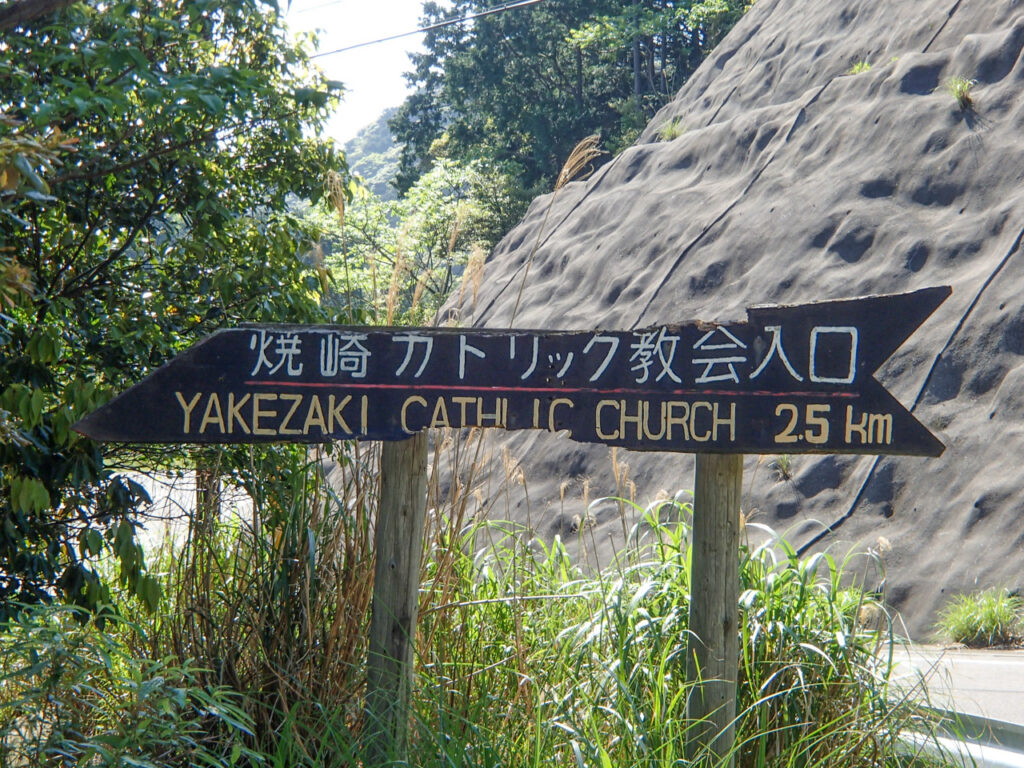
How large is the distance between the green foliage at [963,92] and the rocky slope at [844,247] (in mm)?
51

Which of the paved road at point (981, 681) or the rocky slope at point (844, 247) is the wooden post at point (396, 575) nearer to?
the rocky slope at point (844, 247)

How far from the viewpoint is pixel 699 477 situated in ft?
8.43

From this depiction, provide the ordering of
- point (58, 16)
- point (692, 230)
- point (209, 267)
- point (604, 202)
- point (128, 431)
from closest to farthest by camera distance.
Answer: point (128, 431) → point (58, 16) → point (209, 267) → point (692, 230) → point (604, 202)

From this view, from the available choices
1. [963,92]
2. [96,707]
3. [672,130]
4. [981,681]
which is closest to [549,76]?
[672,130]

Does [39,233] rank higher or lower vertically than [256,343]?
higher

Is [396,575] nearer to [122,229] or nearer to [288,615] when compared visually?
[288,615]

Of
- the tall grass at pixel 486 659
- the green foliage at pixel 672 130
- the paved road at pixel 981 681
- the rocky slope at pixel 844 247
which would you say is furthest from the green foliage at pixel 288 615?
the green foliage at pixel 672 130

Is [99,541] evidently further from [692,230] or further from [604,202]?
[604,202]

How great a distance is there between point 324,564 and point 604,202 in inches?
382

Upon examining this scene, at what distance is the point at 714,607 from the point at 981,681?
2637 mm

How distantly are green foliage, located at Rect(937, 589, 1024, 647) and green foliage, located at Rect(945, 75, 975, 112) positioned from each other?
187 inches

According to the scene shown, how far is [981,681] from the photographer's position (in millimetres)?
4414

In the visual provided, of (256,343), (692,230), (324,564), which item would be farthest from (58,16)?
(692,230)

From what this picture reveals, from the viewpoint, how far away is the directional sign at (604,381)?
7.71 feet
